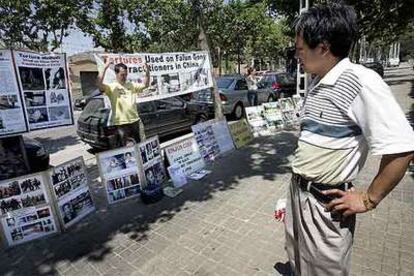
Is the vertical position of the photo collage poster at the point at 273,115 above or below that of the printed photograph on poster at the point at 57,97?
below

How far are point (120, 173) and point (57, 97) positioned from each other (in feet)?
4.44

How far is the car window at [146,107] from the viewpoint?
8.42 meters

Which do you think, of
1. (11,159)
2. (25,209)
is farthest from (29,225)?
(11,159)

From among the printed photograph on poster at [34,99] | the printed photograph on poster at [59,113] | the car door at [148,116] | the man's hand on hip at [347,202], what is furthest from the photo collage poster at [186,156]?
the man's hand on hip at [347,202]

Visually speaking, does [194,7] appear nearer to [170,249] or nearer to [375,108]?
[170,249]

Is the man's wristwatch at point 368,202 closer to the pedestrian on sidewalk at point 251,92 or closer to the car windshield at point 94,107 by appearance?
the car windshield at point 94,107

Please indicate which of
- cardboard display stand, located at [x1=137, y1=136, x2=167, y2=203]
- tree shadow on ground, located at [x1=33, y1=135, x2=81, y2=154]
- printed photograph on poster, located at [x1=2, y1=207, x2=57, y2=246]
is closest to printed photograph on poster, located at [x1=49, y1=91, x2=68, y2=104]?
→ cardboard display stand, located at [x1=137, y1=136, x2=167, y2=203]

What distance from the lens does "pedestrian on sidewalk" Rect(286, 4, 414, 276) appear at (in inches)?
58.1

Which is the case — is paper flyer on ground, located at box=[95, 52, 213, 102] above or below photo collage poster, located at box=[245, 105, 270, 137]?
above

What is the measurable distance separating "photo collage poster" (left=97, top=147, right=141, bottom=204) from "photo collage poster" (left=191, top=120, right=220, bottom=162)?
1.67 meters

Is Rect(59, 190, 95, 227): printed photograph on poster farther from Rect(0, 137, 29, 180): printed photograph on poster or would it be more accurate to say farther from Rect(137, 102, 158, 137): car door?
Rect(137, 102, 158, 137): car door

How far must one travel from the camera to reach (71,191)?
14.0 feet

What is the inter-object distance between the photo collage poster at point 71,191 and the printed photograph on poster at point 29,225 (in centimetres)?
15

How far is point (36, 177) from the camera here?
12.7 feet
